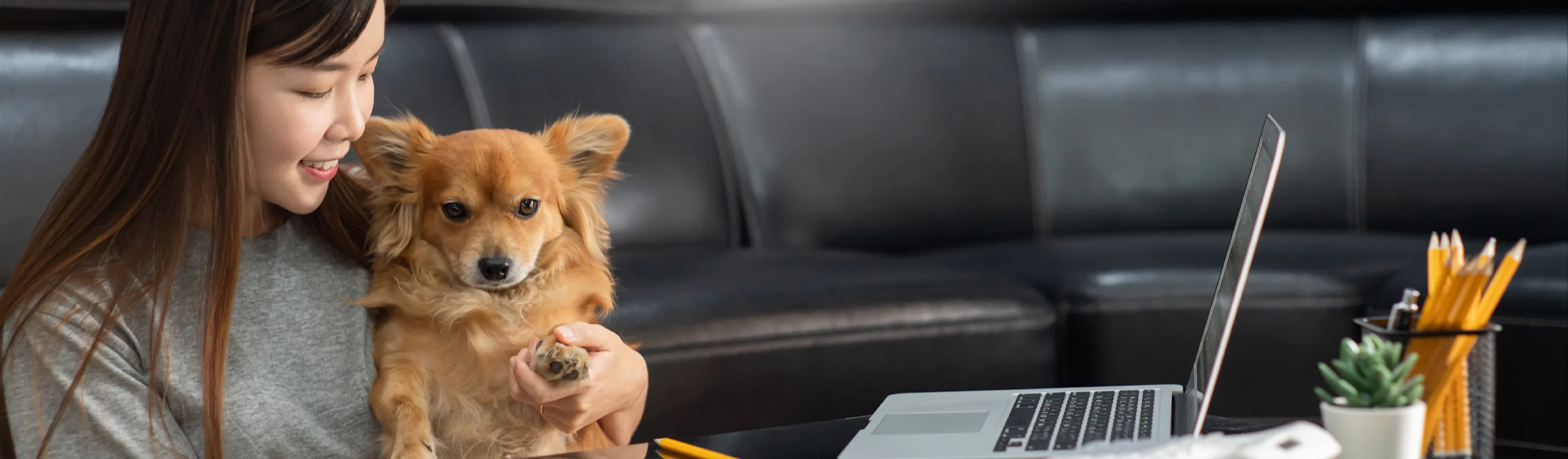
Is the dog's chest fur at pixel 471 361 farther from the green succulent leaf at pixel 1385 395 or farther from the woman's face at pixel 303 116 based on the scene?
the green succulent leaf at pixel 1385 395

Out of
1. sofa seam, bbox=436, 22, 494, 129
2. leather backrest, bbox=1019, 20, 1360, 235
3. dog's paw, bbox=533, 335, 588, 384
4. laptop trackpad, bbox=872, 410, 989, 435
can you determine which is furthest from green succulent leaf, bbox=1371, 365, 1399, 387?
leather backrest, bbox=1019, 20, 1360, 235

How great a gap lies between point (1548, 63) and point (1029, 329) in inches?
58.9

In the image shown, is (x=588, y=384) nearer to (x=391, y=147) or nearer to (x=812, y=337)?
(x=391, y=147)

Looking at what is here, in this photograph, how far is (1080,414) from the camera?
108cm

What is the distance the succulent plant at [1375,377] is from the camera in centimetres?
85

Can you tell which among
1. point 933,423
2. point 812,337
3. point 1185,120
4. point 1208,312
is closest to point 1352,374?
point 933,423

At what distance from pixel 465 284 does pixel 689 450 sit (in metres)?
0.41

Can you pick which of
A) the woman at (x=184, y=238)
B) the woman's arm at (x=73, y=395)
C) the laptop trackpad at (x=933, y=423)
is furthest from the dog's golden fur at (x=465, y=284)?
the laptop trackpad at (x=933, y=423)

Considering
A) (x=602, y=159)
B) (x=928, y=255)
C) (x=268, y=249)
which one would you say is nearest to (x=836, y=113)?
(x=928, y=255)

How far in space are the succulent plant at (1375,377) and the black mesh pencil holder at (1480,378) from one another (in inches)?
0.7

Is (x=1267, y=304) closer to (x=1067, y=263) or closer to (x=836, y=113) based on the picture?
(x=1067, y=263)

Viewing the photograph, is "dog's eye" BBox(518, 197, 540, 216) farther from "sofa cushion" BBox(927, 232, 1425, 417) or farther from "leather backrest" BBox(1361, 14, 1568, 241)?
"leather backrest" BBox(1361, 14, 1568, 241)

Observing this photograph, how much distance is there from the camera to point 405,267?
1304mm

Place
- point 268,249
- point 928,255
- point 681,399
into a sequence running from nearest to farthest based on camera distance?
point 268,249, point 681,399, point 928,255
